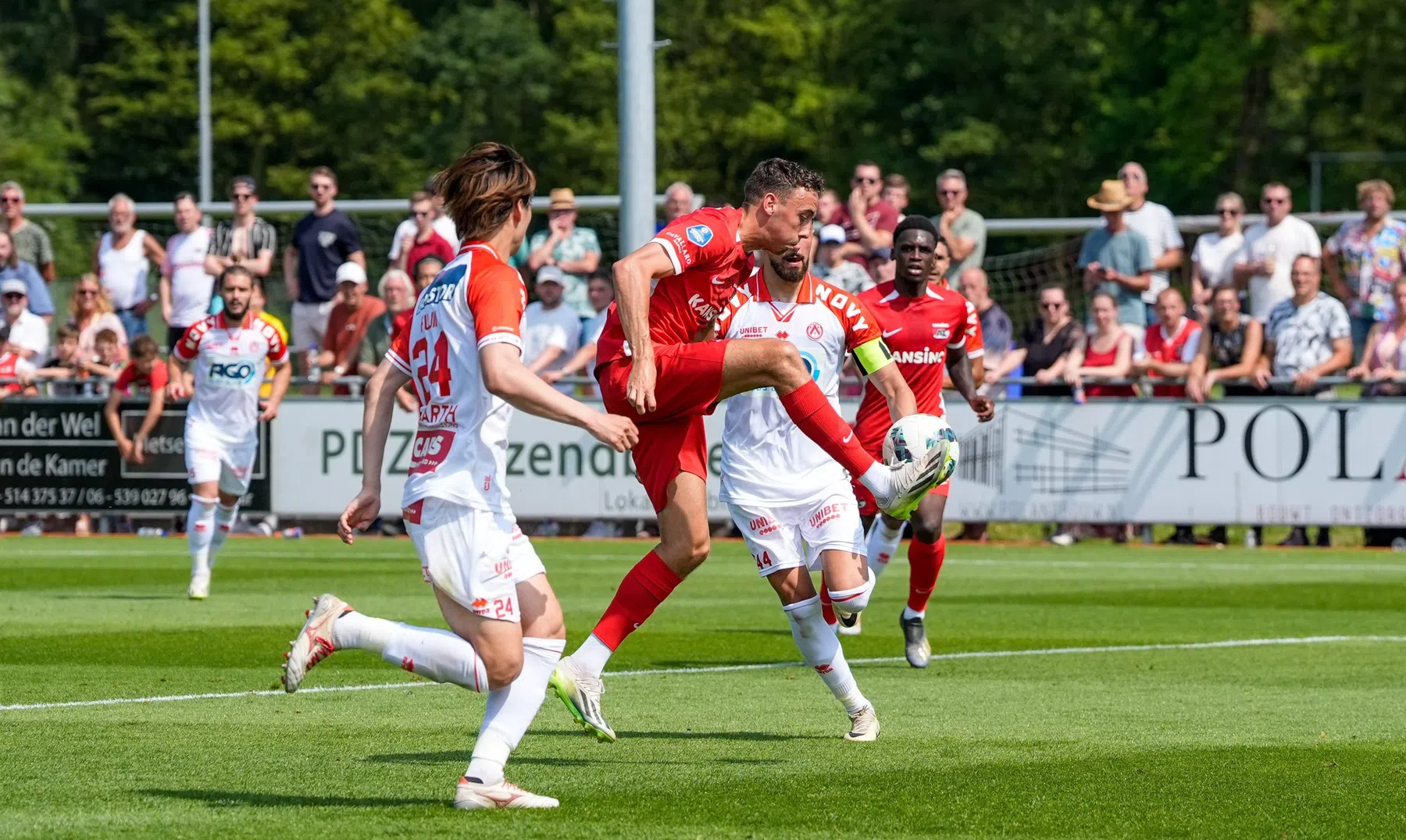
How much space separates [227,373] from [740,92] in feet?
176

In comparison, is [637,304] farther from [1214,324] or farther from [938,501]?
[1214,324]

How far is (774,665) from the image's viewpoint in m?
11.1

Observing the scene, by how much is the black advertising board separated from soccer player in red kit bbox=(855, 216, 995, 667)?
11.0 meters

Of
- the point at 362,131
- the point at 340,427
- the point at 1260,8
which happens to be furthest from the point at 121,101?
the point at 340,427

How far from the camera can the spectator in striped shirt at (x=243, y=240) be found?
21.6 meters

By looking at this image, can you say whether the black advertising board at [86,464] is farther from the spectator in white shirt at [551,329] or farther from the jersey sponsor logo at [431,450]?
the jersey sponsor logo at [431,450]

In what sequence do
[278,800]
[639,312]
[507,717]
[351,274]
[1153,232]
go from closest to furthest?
1. [507,717]
2. [278,800]
3. [639,312]
4. [1153,232]
5. [351,274]

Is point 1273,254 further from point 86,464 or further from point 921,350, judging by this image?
point 86,464

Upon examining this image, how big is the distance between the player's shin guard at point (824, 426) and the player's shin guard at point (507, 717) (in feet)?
5.48

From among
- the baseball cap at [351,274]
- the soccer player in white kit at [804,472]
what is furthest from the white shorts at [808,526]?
the baseball cap at [351,274]

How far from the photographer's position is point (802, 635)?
27.5ft

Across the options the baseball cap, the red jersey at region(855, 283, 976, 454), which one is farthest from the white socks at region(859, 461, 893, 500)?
the baseball cap

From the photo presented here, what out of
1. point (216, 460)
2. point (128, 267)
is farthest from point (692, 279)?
point (128, 267)

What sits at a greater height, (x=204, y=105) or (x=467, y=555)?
(x=204, y=105)
